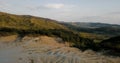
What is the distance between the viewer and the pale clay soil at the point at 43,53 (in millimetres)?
53094

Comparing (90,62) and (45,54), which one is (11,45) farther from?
(90,62)

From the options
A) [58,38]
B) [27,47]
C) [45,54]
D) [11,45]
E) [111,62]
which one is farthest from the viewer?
[58,38]

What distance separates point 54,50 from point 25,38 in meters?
22.1

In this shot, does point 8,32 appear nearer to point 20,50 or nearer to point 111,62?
point 20,50

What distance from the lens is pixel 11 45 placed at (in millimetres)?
76625

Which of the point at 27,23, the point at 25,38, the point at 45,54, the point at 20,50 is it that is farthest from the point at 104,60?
the point at 27,23

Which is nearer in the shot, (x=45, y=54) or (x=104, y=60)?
(x=104, y=60)

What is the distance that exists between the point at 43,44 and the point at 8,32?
25702mm

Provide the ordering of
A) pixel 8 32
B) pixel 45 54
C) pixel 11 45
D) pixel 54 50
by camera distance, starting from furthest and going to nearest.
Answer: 1. pixel 8 32
2. pixel 11 45
3. pixel 54 50
4. pixel 45 54

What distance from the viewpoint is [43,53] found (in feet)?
203

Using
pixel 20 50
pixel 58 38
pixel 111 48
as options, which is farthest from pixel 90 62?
pixel 58 38

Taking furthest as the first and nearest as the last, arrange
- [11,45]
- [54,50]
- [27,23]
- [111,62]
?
[27,23]
[11,45]
[54,50]
[111,62]

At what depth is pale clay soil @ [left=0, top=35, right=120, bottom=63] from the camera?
5309 centimetres

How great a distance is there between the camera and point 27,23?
200m
